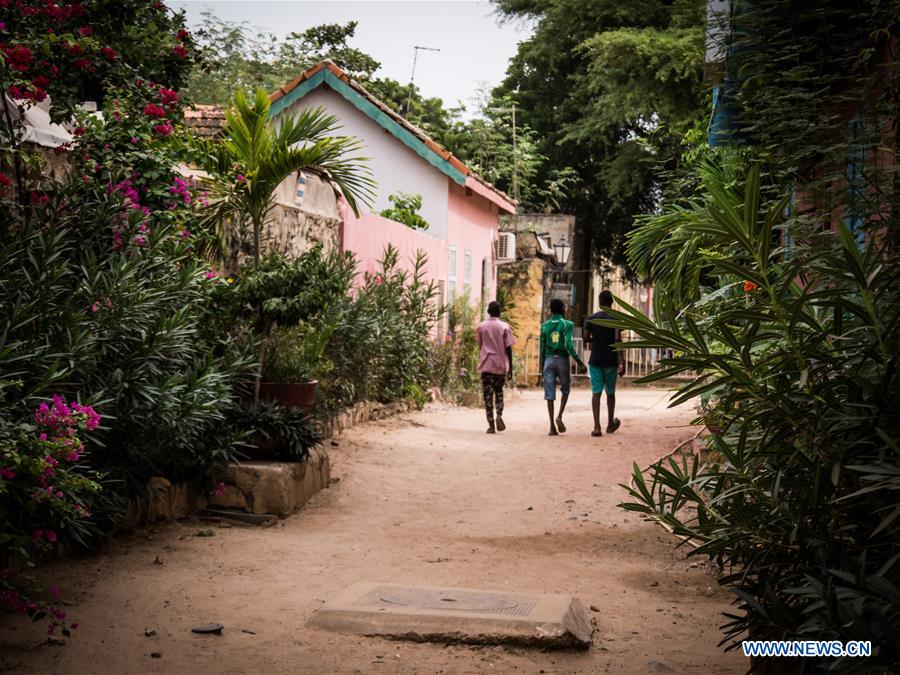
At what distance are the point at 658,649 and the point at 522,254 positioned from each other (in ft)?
66.4

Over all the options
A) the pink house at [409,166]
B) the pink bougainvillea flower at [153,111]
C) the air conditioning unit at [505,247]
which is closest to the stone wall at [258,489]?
the pink bougainvillea flower at [153,111]

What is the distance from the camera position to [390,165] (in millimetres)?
18500

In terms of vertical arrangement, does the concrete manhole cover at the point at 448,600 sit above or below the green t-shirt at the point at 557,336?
below

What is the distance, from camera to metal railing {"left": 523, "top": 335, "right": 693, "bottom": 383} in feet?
76.0

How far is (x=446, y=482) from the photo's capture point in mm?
9211

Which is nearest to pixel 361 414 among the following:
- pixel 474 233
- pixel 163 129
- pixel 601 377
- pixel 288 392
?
pixel 601 377

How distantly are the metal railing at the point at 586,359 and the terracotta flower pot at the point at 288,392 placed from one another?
1272 centimetres

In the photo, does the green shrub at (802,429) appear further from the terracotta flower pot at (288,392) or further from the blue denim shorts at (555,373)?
the blue denim shorts at (555,373)

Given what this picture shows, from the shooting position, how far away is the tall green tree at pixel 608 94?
54.0 feet

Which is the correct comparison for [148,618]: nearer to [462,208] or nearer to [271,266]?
[271,266]

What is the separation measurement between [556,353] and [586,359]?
1241 cm

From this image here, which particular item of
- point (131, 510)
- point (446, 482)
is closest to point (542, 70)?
point (446, 482)

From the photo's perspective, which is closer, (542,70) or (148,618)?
(148,618)

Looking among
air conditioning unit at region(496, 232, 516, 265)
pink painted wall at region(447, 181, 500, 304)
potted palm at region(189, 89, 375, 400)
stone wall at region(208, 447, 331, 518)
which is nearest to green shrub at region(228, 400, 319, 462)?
stone wall at region(208, 447, 331, 518)
